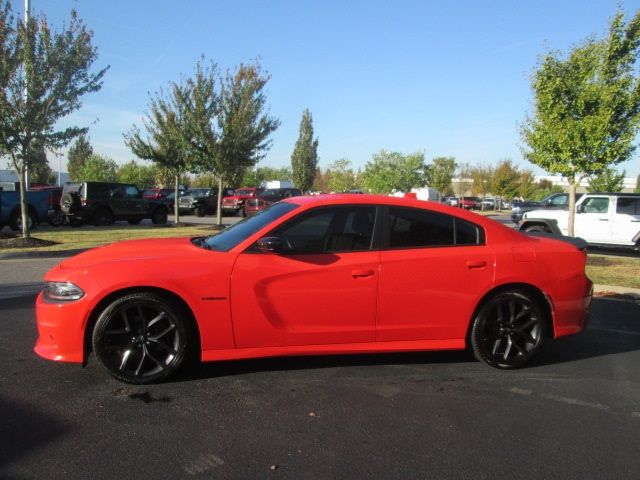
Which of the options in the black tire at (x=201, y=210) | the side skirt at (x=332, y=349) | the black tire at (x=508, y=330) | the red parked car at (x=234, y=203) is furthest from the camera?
the red parked car at (x=234, y=203)

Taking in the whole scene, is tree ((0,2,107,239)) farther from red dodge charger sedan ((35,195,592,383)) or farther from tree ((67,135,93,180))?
tree ((67,135,93,180))

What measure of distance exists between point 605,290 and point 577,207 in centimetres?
692

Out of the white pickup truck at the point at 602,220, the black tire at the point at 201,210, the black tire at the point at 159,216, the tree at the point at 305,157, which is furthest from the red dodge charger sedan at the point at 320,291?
the tree at the point at 305,157

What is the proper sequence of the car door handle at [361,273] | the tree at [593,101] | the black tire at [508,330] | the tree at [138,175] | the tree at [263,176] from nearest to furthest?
the car door handle at [361,273], the black tire at [508,330], the tree at [593,101], the tree at [138,175], the tree at [263,176]

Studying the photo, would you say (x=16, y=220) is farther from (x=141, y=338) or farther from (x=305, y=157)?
(x=305, y=157)

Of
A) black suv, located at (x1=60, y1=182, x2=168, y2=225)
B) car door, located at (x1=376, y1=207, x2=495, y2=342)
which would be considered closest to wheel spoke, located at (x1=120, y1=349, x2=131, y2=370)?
car door, located at (x1=376, y1=207, x2=495, y2=342)

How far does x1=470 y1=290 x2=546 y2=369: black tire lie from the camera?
15.0 ft

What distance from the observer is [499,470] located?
9.78 feet

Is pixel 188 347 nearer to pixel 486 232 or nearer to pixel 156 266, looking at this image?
pixel 156 266

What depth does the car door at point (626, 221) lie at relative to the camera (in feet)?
46.0

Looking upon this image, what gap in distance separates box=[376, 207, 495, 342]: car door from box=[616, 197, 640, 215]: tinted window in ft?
38.5

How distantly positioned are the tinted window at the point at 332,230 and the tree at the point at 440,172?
2232 inches

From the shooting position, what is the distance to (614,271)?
418 inches

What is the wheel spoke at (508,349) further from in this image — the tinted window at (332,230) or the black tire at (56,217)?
the black tire at (56,217)
